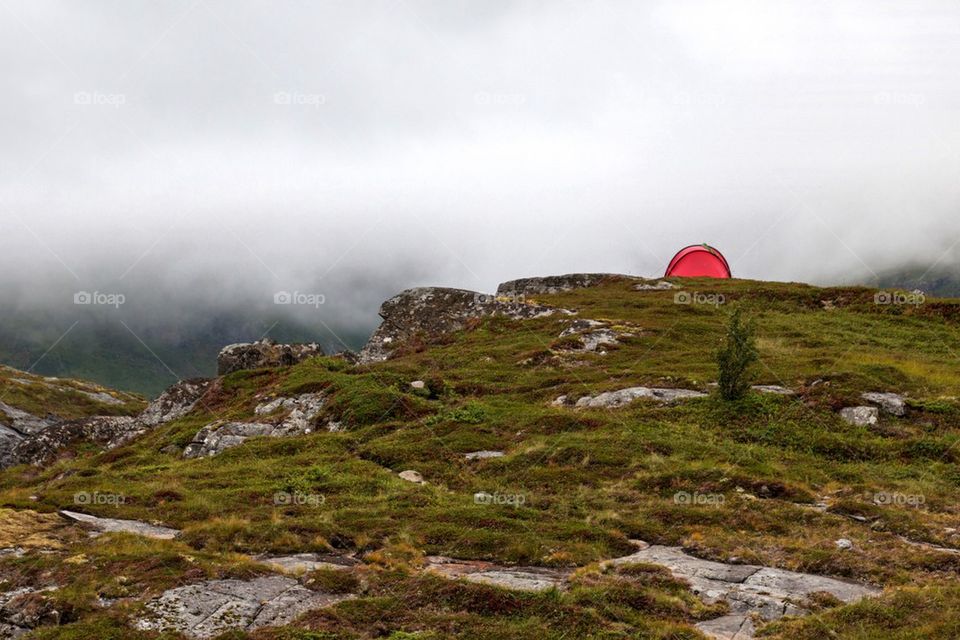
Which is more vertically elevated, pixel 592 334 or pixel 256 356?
pixel 592 334

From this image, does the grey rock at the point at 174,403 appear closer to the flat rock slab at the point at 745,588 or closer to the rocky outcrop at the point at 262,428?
the rocky outcrop at the point at 262,428

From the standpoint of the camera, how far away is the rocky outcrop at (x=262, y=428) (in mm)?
37750

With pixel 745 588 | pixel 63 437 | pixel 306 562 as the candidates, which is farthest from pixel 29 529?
pixel 63 437

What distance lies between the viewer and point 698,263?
8294cm

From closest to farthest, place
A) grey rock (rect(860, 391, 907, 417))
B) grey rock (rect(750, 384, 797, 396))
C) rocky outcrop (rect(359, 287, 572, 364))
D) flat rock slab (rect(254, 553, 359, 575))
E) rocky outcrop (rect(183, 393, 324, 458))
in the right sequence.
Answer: flat rock slab (rect(254, 553, 359, 575))
grey rock (rect(860, 391, 907, 417))
grey rock (rect(750, 384, 797, 396))
rocky outcrop (rect(183, 393, 324, 458))
rocky outcrop (rect(359, 287, 572, 364))

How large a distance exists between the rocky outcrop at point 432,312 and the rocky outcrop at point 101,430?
12861mm

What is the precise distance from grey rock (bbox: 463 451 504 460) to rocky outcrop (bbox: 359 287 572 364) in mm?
27268

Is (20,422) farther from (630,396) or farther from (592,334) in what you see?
(630,396)

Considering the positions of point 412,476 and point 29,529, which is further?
point 412,476

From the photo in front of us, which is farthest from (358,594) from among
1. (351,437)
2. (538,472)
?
(351,437)

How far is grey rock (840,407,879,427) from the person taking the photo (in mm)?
31825

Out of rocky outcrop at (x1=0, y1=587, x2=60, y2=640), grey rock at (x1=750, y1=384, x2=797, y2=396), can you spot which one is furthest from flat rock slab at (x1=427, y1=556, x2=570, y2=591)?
grey rock at (x1=750, y1=384, x2=797, y2=396)

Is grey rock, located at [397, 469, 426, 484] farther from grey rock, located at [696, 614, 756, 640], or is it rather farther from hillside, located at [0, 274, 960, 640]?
grey rock, located at [696, 614, 756, 640]

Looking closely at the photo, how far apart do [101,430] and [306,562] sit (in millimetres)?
38131
